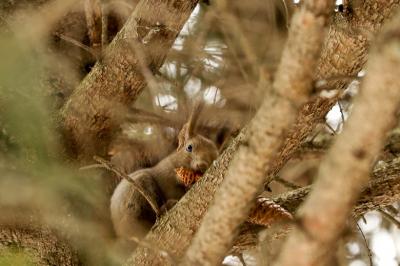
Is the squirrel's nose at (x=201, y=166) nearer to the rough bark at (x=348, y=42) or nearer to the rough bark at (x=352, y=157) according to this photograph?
the rough bark at (x=348, y=42)

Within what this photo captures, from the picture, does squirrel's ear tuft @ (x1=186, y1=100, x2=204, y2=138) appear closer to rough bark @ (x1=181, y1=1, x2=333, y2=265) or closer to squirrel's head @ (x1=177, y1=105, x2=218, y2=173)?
squirrel's head @ (x1=177, y1=105, x2=218, y2=173)

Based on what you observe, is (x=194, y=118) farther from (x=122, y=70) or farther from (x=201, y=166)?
(x=122, y=70)

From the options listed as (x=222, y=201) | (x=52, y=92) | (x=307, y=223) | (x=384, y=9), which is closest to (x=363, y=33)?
(x=384, y=9)

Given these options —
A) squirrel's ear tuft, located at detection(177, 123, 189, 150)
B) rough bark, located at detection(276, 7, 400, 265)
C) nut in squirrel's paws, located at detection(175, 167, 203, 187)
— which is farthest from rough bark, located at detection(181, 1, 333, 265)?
squirrel's ear tuft, located at detection(177, 123, 189, 150)

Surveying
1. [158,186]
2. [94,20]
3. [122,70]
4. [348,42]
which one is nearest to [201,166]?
[158,186]

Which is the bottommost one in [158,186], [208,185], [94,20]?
[208,185]

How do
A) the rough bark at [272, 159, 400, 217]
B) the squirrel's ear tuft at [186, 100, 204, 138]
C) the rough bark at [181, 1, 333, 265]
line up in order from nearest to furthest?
1. the rough bark at [181, 1, 333, 265]
2. the rough bark at [272, 159, 400, 217]
3. the squirrel's ear tuft at [186, 100, 204, 138]
